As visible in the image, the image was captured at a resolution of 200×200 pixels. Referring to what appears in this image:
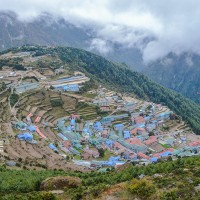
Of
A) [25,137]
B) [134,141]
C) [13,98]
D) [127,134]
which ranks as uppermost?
[13,98]

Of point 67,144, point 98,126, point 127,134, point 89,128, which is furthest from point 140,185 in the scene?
point 98,126

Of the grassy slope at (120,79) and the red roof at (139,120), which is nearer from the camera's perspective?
the red roof at (139,120)

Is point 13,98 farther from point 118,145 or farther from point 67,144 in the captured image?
point 118,145

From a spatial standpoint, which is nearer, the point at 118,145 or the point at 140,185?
the point at 140,185

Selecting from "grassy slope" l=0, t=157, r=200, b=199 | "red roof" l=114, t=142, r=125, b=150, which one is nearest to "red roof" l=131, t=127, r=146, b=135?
"red roof" l=114, t=142, r=125, b=150

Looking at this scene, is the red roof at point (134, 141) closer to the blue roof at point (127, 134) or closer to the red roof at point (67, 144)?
the blue roof at point (127, 134)

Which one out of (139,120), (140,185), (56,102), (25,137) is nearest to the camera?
(140,185)

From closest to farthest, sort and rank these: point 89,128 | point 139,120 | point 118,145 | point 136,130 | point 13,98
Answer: point 118,145, point 89,128, point 136,130, point 13,98, point 139,120

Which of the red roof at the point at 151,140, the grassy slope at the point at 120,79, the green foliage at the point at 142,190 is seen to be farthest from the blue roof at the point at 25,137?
the grassy slope at the point at 120,79

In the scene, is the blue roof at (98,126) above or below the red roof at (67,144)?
above
